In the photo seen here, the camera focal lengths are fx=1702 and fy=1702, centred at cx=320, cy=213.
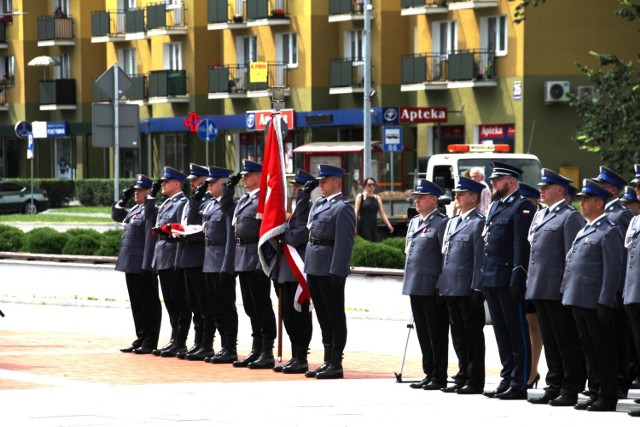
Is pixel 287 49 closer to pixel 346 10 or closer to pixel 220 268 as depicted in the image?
pixel 346 10

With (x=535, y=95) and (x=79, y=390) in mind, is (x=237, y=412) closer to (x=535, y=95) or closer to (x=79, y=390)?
(x=79, y=390)

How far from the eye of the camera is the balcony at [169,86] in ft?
232

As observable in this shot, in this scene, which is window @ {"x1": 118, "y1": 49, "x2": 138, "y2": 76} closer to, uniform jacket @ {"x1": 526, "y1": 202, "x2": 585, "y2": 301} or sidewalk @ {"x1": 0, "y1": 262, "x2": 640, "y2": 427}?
sidewalk @ {"x1": 0, "y1": 262, "x2": 640, "y2": 427}

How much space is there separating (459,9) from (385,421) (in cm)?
4364

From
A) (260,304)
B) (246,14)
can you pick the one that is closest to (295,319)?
(260,304)

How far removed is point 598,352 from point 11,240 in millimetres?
19931

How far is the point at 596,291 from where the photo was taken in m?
14.2

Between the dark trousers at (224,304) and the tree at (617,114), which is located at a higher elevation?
the tree at (617,114)

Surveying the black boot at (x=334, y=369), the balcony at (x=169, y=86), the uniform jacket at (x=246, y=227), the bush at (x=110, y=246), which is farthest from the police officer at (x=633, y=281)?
the balcony at (x=169, y=86)

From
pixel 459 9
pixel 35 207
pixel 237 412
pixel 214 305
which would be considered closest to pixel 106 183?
pixel 35 207

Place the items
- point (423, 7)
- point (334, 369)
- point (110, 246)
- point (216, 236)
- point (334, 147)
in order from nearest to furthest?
1. point (334, 369)
2. point (216, 236)
3. point (110, 246)
4. point (423, 7)
5. point (334, 147)

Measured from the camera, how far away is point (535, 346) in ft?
51.0

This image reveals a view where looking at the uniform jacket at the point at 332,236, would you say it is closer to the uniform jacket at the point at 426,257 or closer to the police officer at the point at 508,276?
the uniform jacket at the point at 426,257

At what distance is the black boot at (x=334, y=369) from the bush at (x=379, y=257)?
28.5 ft
